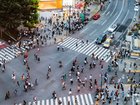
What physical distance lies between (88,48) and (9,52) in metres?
20.3

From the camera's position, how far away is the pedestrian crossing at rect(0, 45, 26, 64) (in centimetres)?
5113

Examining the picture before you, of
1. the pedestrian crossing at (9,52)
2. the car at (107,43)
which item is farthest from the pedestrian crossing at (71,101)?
the car at (107,43)

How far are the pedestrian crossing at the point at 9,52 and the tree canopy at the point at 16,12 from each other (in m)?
5.79

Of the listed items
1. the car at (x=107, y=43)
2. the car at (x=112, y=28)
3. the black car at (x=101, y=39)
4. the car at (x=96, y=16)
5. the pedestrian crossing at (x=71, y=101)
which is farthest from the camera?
the car at (x=96, y=16)

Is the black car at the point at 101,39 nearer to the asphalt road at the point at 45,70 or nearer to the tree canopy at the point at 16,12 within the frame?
the asphalt road at the point at 45,70

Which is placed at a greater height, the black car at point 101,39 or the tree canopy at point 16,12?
the tree canopy at point 16,12

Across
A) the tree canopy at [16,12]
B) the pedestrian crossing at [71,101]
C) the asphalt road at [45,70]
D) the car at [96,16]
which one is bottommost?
the pedestrian crossing at [71,101]

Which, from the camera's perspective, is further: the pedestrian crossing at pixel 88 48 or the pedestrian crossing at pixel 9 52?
the pedestrian crossing at pixel 88 48

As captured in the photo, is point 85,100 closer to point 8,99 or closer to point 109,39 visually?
point 8,99

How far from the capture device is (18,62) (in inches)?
1950

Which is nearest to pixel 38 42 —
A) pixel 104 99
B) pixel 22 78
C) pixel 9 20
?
pixel 9 20

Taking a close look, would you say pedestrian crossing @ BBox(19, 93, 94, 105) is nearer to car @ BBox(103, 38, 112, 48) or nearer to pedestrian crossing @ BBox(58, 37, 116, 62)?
pedestrian crossing @ BBox(58, 37, 116, 62)

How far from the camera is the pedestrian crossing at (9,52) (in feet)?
168

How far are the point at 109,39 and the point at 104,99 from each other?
2330 centimetres
